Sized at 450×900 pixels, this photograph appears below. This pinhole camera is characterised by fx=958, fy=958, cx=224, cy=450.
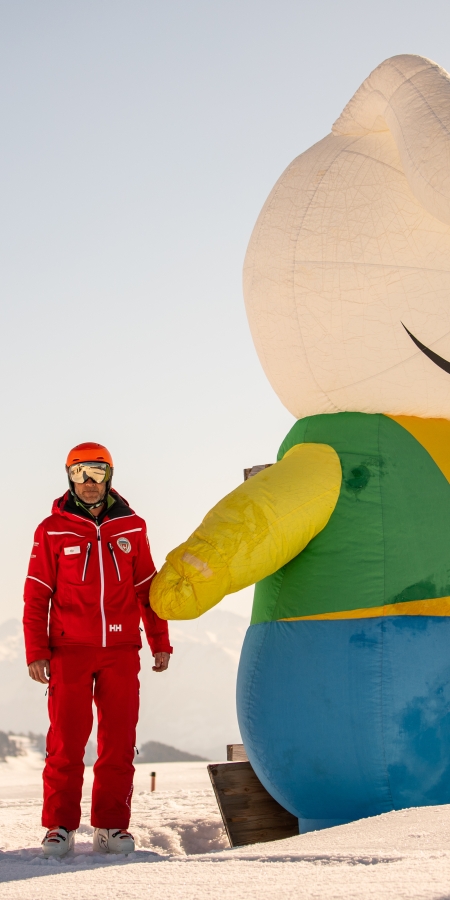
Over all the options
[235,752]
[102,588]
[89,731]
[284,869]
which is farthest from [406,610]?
[235,752]

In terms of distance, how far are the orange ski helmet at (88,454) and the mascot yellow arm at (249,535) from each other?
1.48ft

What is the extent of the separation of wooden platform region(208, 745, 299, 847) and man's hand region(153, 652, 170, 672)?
57 cm

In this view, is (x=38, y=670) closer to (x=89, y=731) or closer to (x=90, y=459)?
(x=89, y=731)

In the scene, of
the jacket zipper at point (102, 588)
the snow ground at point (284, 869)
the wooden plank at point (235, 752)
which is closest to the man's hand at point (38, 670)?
the jacket zipper at point (102, 588)

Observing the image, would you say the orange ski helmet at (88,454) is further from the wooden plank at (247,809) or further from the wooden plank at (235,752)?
the wooden plank at (235,752)

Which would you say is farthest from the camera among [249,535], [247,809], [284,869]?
[247,809]

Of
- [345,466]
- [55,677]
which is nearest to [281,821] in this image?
[55,677]

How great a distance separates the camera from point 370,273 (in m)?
3.37

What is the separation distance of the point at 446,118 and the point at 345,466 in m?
1.21

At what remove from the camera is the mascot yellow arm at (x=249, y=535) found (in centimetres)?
305

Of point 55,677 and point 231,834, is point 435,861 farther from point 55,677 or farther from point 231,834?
point 231,834

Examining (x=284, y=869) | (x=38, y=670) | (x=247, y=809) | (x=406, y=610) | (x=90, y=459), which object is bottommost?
(x=247, y=809)

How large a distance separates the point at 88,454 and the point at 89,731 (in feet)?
3.04

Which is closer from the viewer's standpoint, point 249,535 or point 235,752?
point 249,535
